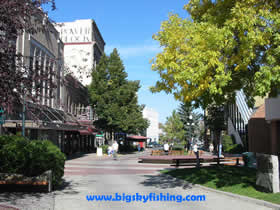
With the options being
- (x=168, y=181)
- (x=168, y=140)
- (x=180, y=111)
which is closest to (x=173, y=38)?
(x=168, y=181)

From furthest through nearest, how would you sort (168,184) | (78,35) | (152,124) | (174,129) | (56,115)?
(152,124) → (78,35) → (174,129) → (56,115) → (168,184)

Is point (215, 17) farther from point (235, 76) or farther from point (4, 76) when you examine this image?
point (4, 76)

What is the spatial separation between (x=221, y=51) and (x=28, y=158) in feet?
25.6

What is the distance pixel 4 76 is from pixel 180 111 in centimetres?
5765

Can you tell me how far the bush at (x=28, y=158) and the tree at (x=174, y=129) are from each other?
42524 mm

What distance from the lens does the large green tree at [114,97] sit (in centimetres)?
4209

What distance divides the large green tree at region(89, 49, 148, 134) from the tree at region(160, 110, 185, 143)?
10217 mm

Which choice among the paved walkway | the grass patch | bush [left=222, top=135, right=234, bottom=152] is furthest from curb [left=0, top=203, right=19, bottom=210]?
bush [left=222, top=135, right=234, bottom=152]

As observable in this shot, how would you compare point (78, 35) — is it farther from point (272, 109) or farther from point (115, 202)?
point (115, 202)

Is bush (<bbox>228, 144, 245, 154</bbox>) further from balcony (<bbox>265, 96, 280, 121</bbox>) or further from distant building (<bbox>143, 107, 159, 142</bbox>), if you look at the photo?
distant building (<bbox>143, 107, 159, 142</bbox>)

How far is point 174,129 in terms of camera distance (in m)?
55.8

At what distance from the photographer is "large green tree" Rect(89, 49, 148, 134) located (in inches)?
1657

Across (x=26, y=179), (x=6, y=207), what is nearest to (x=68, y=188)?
(x=26, y=179)

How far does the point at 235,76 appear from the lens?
11.7m
